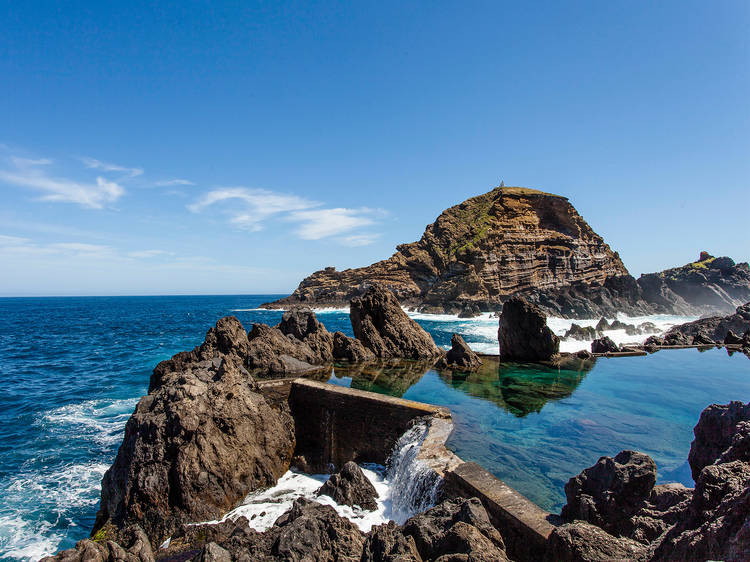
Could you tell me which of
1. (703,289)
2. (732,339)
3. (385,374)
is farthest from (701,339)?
(703,289)

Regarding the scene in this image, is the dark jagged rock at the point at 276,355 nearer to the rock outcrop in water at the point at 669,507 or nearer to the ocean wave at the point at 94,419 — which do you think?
the ocean wave at the point at 94,419

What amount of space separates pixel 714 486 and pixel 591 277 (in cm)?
8292

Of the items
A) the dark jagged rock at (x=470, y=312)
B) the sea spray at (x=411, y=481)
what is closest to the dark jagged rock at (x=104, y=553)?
the sea spray at (x=411, y=481)

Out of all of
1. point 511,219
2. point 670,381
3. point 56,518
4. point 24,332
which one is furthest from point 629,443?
point 511,219

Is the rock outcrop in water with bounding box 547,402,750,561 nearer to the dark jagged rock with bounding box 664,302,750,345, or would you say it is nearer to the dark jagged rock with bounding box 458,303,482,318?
the dark jagged rock with bounding box 664,302,750,345

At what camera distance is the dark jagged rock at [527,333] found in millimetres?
20109

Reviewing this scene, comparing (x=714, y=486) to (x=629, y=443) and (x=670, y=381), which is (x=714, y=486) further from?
(x=670, y=381)

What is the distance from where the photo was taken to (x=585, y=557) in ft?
12.1

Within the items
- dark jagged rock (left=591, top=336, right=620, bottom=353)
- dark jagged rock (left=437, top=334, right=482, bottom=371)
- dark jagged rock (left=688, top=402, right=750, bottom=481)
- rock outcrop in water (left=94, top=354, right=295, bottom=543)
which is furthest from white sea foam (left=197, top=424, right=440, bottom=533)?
dark jagged rock (left=591, top=336, right=620, bottom=353)

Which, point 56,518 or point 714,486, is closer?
point 714,486

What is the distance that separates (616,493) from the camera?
4574 mm

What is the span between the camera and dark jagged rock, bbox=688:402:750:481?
4.49 metres

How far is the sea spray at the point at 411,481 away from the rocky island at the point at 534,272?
5361cm

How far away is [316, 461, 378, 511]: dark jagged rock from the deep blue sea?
7.35 feet
